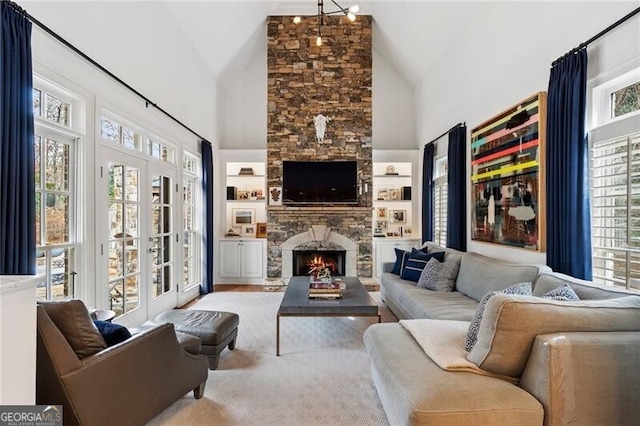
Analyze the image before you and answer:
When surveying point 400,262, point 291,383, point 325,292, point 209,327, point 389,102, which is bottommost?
point 291,383

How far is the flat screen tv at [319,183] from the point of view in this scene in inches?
259

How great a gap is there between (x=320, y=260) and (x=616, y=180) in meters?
4.88

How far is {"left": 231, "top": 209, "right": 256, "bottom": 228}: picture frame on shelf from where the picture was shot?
23.4 ft

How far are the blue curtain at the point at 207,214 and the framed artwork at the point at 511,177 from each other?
421cm

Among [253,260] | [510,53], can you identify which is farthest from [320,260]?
[510,53]

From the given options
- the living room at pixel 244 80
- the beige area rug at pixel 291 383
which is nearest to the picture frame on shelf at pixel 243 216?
the living room at pixel 244 80

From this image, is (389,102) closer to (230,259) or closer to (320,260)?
(320,260)

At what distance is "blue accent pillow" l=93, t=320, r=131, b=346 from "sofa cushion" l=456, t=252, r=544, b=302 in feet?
9.68

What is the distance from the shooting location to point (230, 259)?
6.79m

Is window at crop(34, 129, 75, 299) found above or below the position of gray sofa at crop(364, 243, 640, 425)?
above

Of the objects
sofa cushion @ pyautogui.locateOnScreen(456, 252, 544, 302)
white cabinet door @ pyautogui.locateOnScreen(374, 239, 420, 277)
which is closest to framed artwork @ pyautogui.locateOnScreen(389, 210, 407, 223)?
white cabinet door @ pyautogui.locateOnScreen(374, 239, 420, 277)

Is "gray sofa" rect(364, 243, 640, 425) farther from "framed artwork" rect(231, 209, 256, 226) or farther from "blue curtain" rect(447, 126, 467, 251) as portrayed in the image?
"framed artwork" rect(231, 209, 256, 226)

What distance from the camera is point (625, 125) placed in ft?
7.89

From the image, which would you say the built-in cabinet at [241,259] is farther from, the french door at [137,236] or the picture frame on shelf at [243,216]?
the french door at [137,236]
